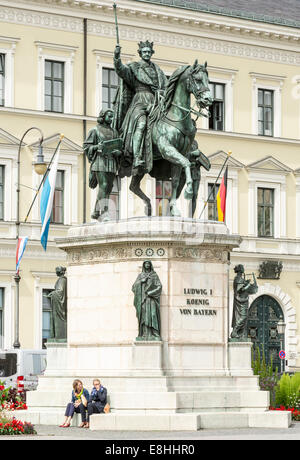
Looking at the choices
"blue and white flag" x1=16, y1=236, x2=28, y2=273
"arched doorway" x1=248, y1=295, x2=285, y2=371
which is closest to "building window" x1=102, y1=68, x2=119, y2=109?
"blue and white flag" x1=16, y1=236, x2=28, y2=273

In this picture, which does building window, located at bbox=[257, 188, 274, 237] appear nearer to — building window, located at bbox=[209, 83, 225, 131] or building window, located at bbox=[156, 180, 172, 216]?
building window, located at bbox=[209, 83, 225, 131]

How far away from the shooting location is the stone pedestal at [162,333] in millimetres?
24844

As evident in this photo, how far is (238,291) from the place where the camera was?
27.0 m

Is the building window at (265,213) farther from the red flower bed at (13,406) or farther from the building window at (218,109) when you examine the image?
the red flower bed at (13,406)

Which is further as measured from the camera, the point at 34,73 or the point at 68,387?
the point at 34,73

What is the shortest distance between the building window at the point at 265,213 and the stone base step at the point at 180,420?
110 ft

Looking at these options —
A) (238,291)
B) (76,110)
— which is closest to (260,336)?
(76,110)

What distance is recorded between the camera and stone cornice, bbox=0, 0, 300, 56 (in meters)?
53.2

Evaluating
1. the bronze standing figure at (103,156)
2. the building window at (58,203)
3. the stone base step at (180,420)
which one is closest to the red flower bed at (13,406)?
the stone base step at (180,420)

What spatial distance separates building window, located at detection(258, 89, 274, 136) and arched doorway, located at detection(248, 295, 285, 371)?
278 inches

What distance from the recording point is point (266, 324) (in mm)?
57719

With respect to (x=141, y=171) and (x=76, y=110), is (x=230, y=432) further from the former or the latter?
(x=76, y=110)

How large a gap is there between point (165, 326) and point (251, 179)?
112ft
